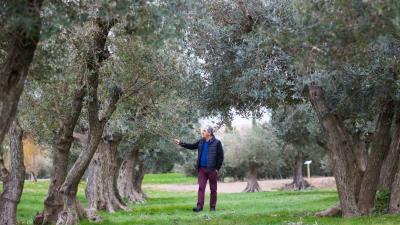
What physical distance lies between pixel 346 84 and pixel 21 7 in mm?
8045

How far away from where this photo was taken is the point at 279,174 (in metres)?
76.8

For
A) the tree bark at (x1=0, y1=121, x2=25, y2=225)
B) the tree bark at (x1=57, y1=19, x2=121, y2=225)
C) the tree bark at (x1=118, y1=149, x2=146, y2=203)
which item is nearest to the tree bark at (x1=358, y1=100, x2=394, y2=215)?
the tree bark at (x1=57, y1=19, x2=121, y2=225)

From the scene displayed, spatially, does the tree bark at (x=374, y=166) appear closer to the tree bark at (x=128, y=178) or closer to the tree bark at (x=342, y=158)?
the tree bark at (x=342, y=158)

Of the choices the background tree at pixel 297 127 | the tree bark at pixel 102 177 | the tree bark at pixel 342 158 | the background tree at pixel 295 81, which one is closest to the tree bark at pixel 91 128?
the background tree at pixel 295 81

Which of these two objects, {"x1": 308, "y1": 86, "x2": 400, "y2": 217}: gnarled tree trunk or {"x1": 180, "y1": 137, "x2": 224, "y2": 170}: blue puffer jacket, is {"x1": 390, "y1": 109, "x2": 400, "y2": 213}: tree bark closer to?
{"x1": 308, "y1": 86, "x2": 400, "y2": 217}: gnarled tree trunk

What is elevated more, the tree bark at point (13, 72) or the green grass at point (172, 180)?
the green grass at point (172, 180)

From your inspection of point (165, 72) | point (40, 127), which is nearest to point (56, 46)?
point (165, 72)

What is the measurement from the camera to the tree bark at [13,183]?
42.5 ft

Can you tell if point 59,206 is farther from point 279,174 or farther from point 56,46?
point 279,174

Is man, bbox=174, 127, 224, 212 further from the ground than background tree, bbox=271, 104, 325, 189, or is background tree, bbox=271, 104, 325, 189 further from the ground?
background tree, bbox=271, 104, 325, 189

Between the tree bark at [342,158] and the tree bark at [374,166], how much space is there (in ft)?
0.85

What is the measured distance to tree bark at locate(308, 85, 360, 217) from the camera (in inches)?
538

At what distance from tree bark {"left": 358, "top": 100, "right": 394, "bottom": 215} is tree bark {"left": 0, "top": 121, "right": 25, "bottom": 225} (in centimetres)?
814

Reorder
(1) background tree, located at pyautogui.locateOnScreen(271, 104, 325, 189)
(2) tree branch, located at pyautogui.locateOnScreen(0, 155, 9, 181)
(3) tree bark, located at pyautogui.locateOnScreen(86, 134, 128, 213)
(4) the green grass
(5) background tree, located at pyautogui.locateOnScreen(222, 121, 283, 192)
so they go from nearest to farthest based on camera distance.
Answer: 1. (2) tree branch, located at pyautogui.locateOnScreen(0, 155, 9, 181)
2. (3) tree bark, located at pyautogui.locateOnScreen(86, 134, 128, 213)
3. (1) background tree, located at pyautogui.locateOnScreen(271, 104, 325, 189)
4. (5) background tree, located at pyautogui.locateOnScreen(222, 121, 283, 192)
5. (4) the green grass
